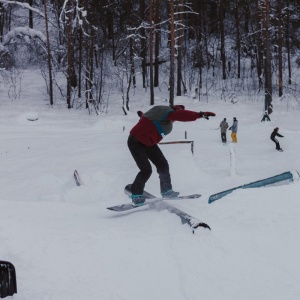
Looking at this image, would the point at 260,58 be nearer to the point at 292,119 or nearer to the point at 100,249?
the point at 292,119

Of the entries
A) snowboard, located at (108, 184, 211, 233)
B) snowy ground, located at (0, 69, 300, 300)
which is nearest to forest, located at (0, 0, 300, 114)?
snowboard, located at (108, 184, 211, 233)

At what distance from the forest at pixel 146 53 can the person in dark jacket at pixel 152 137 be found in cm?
2127

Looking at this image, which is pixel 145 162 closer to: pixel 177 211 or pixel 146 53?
pixel 177 211

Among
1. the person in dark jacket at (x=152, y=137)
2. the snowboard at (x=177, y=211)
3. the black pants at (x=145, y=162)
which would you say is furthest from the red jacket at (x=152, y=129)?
the snowboard at (x=177, y=211)

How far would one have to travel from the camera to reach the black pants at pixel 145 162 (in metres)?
5.94

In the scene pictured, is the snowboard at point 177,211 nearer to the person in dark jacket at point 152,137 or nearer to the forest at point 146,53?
the person in dark jacket at point 152,137

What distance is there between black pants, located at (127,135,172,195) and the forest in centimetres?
2123

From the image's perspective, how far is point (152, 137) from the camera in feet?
18.9

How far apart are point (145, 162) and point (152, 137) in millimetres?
456

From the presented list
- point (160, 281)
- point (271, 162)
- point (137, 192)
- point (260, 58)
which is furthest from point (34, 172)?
point (260, 58)

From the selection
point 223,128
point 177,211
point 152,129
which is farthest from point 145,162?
point 223,128

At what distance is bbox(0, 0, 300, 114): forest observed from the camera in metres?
30.3

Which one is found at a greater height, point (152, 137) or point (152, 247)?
point (152, 137)

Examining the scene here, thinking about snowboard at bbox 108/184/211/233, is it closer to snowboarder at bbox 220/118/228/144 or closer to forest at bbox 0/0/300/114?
snowboarder at bbox 220/118/228/144
